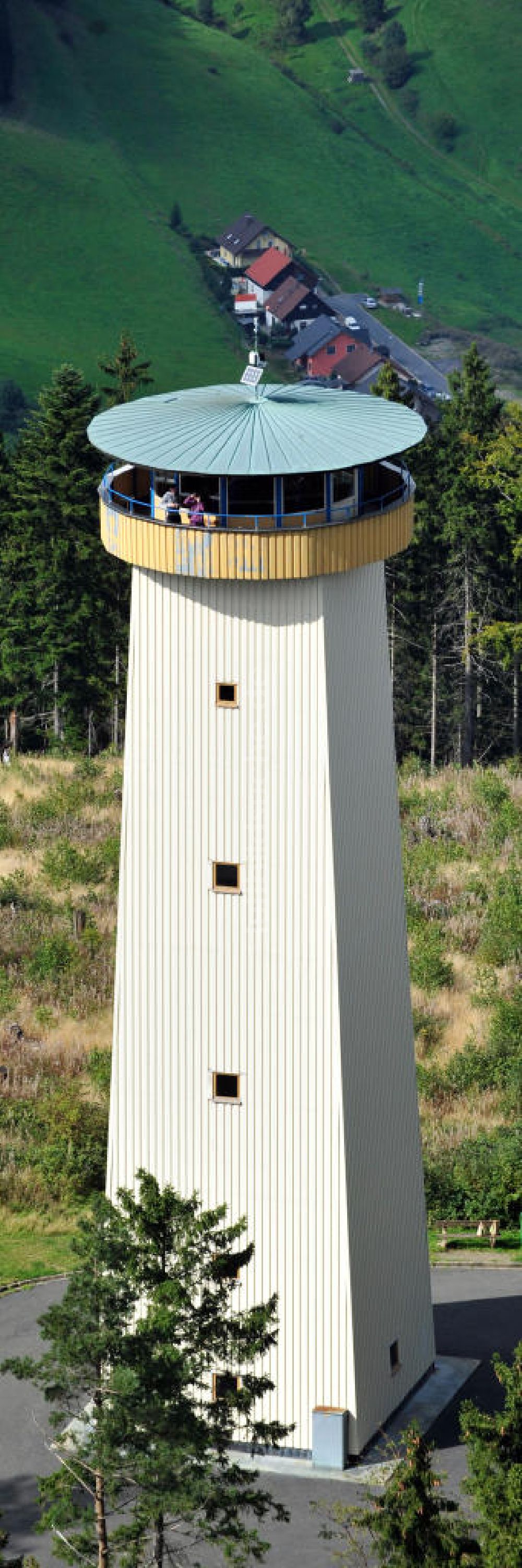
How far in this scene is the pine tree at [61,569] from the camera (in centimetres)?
6806

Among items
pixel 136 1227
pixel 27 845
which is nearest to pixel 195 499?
pixel 136 1227

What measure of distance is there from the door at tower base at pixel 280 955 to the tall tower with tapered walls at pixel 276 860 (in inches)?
1.2

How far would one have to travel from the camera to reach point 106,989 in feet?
159

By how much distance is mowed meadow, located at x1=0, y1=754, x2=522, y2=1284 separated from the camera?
39.9 meters

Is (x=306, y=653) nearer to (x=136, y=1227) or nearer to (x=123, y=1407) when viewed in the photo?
(x=136, y=1227)

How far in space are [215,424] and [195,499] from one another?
1.09m

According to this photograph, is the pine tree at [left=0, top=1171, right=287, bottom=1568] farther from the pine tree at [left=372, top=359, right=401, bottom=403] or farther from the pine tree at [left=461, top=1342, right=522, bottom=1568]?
the pine tree at [left=372, top=359, right=401, bottom=403]

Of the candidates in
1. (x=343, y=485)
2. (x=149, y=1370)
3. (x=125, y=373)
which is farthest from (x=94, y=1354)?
(x=125, y=373)

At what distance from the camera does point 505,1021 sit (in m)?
45.3

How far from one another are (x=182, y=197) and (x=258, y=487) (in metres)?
159

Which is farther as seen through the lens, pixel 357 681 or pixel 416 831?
pixel 416 831

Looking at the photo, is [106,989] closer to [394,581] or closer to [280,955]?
[280,955]

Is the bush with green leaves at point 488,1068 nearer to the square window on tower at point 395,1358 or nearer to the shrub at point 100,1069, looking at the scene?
the shrub at point 100,1069

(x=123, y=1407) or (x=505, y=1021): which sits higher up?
(x=505, y=1021)
